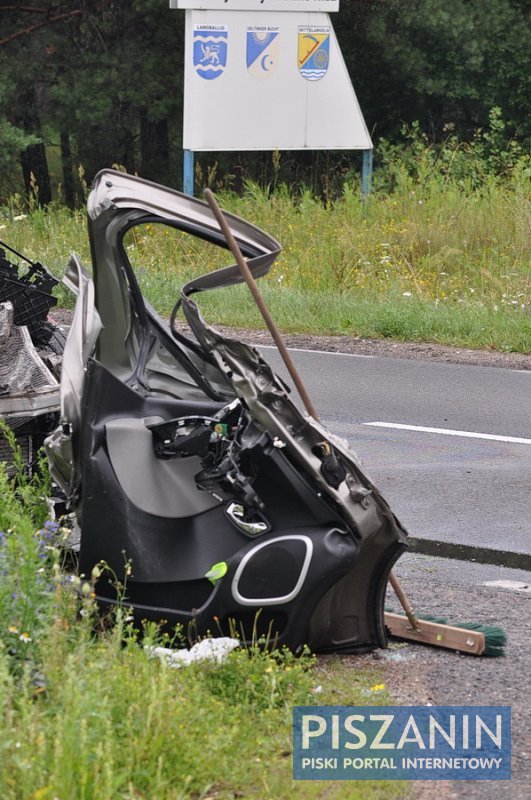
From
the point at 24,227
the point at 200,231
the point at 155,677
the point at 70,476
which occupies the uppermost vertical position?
the point at 200,231

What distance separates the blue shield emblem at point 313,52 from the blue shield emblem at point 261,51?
1.69ft

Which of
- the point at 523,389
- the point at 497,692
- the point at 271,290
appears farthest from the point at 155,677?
the point at 271,290

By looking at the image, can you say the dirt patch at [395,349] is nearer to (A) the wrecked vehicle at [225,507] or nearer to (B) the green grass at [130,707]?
(A) the wrecked vehicle at [225,507]

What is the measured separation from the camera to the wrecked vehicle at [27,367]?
552 cm

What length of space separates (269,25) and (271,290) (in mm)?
6114

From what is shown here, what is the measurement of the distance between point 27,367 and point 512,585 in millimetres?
2387

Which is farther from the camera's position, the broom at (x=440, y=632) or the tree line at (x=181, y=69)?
the tree line at (x=181, y=69)

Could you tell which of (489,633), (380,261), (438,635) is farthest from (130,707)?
(380,261)

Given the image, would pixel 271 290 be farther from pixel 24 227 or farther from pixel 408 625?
pixel 408 625

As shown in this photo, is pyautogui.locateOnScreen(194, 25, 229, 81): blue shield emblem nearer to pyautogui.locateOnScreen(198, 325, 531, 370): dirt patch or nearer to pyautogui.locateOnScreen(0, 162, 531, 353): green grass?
pyautogui.locateOnScreen(0, 162, 531, 353): green grass

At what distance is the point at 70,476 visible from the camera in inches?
190

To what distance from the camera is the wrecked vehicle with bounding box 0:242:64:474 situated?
217 inches

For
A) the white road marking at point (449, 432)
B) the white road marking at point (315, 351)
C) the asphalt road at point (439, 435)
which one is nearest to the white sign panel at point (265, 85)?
the white road marking at point (315, 351)

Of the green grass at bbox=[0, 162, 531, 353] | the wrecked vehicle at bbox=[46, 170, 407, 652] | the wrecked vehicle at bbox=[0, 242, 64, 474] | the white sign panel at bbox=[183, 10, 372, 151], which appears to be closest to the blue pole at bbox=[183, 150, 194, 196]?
the white sign panel at bbox=[183, 10, 372, 151]
